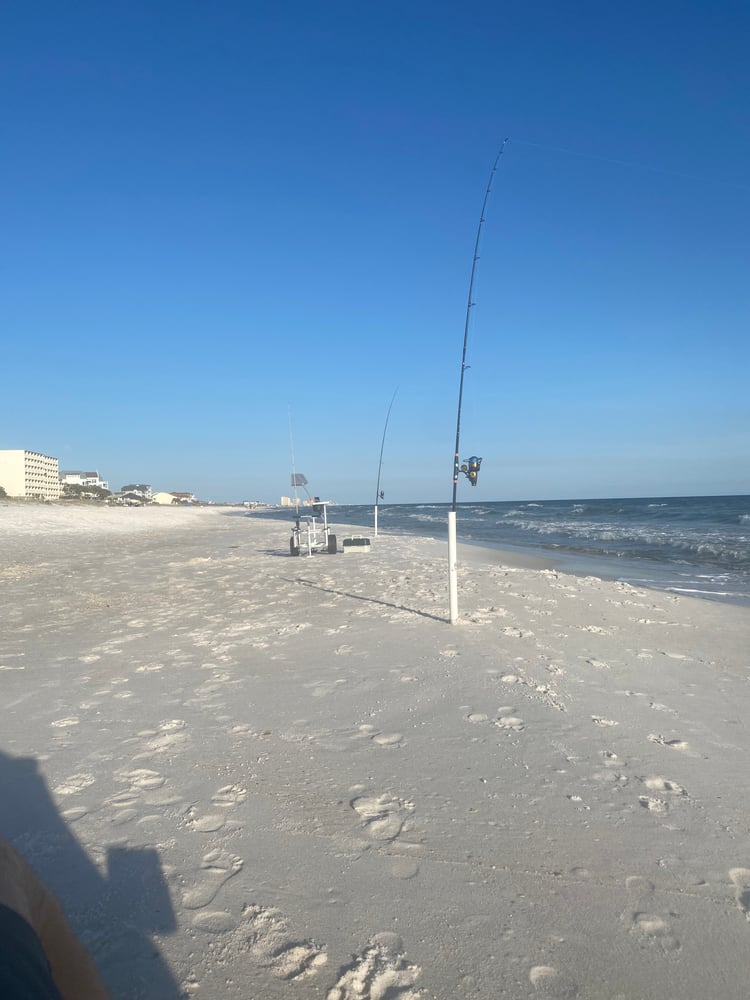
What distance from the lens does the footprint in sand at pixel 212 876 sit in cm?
234

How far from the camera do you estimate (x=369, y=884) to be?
8.00 ft

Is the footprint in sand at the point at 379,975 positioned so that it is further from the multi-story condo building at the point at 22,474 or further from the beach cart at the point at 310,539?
the multi-story condo building at the point at 22,474

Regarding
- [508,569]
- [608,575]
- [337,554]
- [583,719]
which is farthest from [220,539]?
[583,719]

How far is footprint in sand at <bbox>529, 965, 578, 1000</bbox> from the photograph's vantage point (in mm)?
1943

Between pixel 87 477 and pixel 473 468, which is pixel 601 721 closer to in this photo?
pixel 473 468

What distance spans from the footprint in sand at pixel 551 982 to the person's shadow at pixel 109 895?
1.14 metres

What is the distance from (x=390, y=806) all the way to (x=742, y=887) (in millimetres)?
1500

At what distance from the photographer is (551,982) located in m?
1.99

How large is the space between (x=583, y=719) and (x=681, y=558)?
14210mm

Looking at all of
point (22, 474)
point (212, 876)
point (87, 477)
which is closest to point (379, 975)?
point (212, 876)

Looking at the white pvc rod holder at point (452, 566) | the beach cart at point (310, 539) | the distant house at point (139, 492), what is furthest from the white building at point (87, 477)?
the white pvc rod holder at point (452, 566)

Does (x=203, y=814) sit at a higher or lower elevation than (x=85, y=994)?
lower

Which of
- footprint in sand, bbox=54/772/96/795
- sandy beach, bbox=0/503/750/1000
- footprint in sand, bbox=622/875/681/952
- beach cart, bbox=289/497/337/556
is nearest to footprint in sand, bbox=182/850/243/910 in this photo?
sandy beach, bbox=0/503/750/1000

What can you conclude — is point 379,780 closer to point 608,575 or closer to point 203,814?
point 203,814
